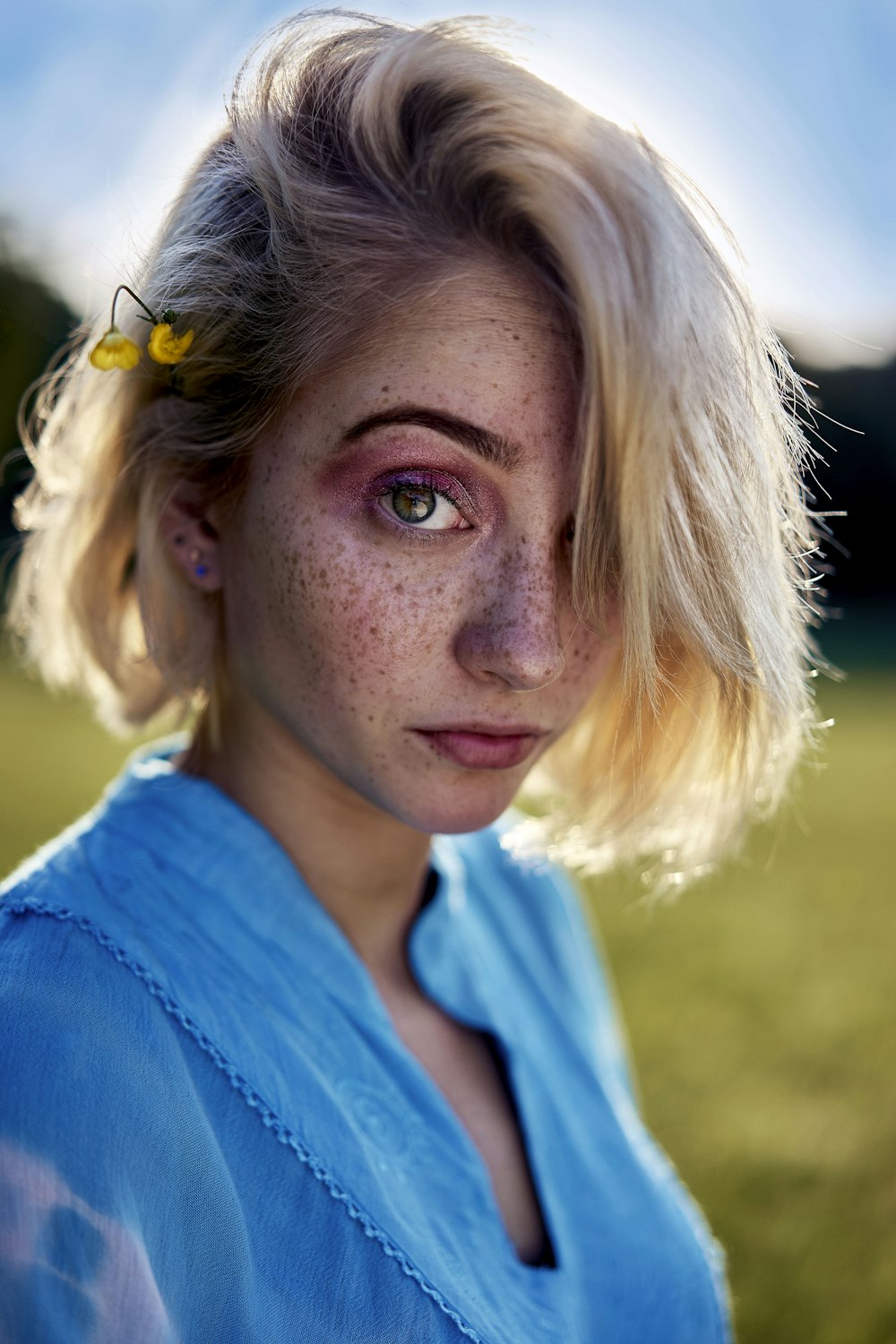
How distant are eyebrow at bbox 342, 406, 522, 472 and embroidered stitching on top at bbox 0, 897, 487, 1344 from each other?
73cm

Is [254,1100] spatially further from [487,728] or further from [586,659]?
[586,659]

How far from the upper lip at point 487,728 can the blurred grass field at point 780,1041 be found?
→ 3.02 feet

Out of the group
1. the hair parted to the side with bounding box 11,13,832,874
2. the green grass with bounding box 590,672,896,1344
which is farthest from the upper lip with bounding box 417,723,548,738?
the green grass with bounding box 590,672,896,1344

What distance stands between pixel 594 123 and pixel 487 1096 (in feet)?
4.93

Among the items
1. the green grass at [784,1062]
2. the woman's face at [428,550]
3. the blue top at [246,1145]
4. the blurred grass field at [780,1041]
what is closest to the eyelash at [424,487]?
the woman's face at [428,550]

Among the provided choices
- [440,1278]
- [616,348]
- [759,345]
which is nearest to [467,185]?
[616,348]

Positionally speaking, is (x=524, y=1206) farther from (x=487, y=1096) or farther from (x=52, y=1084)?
(x=52, y=1084)

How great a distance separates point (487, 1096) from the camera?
1781 millimetres

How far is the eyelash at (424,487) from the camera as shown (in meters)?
1.35

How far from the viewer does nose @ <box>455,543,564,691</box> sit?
4.37 ft

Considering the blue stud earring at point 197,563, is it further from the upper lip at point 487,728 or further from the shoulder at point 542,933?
the shoulder at point 542,933

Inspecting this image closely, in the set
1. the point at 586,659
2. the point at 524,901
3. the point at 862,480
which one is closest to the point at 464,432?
the point at 586,659

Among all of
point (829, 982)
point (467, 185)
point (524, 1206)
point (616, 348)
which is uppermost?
point (467, 185)

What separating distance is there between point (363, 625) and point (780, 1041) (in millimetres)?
3966
